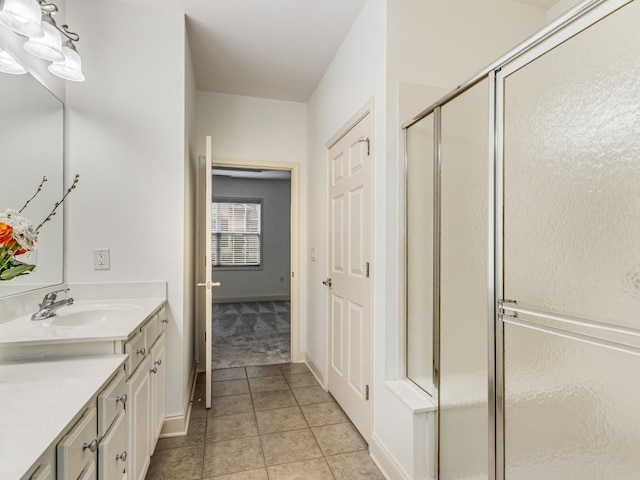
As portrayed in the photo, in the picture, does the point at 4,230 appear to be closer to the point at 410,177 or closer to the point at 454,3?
the point at 410,177

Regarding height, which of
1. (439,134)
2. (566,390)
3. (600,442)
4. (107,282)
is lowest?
(600,442)

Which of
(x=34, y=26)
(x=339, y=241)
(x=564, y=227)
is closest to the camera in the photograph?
(x=564, y=227)

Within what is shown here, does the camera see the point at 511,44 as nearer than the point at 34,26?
No

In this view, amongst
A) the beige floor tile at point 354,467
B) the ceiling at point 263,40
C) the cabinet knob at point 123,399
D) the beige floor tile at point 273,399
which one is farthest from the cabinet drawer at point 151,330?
the ceiling at point 263,40

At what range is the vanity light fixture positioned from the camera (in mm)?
1318

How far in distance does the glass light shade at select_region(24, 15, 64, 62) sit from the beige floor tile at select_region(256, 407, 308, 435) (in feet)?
7.97

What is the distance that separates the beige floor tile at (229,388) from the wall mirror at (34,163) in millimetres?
1554

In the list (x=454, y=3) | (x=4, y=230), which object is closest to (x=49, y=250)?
(x=4, y=230)

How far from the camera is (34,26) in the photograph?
1387mm

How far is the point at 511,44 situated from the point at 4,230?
2738mm

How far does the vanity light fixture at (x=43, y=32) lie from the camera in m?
1.32

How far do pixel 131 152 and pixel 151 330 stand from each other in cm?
114

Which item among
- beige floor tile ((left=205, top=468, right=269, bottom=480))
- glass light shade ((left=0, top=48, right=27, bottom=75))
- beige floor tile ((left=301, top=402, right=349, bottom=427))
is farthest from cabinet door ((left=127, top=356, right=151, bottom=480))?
glass light shade ((left=0, top=48, right=27, bottom=75))

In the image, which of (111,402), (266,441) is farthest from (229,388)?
(111,402)
